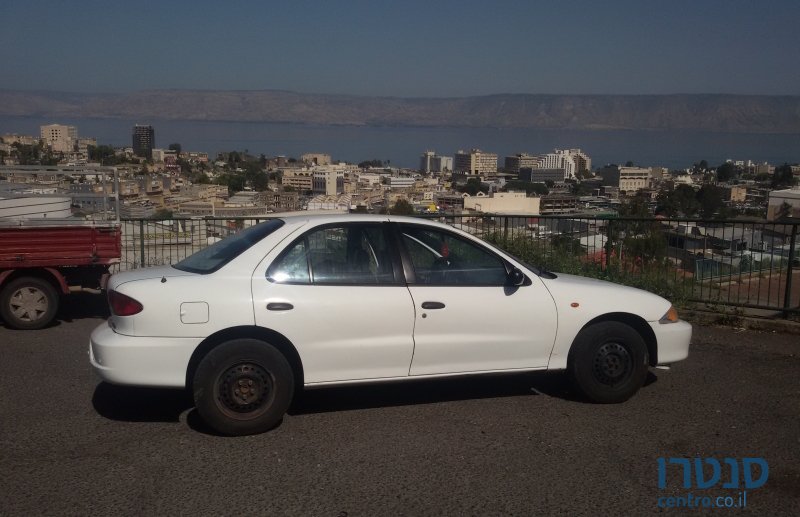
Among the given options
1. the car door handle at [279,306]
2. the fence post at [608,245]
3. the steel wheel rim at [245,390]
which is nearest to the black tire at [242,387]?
the steel wheel rim at [245,390]

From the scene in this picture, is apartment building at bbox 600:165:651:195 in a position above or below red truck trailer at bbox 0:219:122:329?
above

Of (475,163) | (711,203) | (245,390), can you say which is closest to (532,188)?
(711,203)

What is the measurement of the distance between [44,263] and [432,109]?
150 metres

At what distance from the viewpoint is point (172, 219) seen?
10.6 m

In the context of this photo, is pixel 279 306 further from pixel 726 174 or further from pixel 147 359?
pixel 726 174

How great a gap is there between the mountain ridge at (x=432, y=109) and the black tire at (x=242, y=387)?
74910mm

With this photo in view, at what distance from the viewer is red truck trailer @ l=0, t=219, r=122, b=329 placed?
820cm

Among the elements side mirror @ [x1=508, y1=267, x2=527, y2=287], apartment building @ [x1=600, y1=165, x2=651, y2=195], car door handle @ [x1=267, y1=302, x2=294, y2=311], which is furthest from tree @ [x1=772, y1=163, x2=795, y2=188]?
car door handle @ [x1=267, y1=302, x2=294, y2=311]

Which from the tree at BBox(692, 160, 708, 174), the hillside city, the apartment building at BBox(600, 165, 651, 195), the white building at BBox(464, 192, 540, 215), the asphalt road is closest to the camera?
the asphalt road

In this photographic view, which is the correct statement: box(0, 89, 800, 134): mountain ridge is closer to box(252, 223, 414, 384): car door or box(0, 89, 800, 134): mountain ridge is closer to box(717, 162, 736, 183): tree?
box(717, 162, 736, 183): tree

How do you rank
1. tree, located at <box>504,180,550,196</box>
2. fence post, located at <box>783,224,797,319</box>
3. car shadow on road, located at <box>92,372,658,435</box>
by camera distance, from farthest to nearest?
tree, located at <box>504,180,550,196</box> → fence post, located at <box>783,224,797,319</box> → car shadow on road, located at <box>92,372,658,435</box>

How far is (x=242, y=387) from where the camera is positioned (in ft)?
16.9

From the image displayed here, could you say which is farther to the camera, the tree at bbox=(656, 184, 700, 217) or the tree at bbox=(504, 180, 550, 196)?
the tree at bbox=(504, 180, 550, 196)

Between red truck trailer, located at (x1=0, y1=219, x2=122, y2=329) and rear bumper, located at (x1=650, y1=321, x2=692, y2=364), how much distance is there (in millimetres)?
→ 6046
